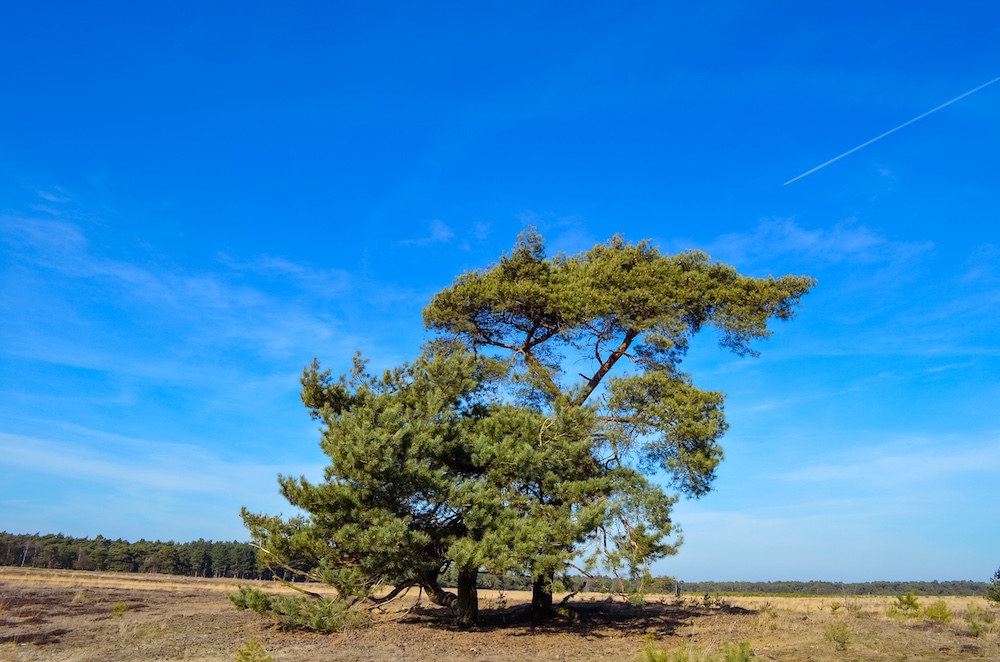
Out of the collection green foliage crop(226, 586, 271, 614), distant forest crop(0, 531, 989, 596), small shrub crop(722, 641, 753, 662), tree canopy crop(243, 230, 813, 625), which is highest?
tree canopy crop(243, 230, 813, 625)

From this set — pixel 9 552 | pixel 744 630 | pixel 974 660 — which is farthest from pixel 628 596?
pixel 9 552

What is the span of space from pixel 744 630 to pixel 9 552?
9817 cm

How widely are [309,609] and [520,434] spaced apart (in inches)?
240

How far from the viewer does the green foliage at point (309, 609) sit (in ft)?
44.4

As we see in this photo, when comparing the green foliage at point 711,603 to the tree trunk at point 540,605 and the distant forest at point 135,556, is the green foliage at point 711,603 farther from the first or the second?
the distant forest at point 135,556

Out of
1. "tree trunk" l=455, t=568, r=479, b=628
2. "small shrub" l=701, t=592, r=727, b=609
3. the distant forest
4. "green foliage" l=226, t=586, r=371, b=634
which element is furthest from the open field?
the distant forest

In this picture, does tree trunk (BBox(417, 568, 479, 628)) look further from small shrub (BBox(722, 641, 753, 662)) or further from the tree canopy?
small shrub (BBox(722, 641, 753, 662))

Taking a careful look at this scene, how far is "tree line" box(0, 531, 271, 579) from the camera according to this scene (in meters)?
78.2

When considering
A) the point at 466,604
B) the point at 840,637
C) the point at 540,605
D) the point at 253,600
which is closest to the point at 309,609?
the point at 253,600

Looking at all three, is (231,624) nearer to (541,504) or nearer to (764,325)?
(541,504)

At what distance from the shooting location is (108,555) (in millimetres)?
78938

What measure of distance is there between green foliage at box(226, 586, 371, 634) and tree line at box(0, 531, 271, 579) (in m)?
67.5

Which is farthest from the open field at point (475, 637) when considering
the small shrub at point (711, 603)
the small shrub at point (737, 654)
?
the small shrub at point (737, 654)

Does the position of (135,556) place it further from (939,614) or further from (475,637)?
(939,614)
